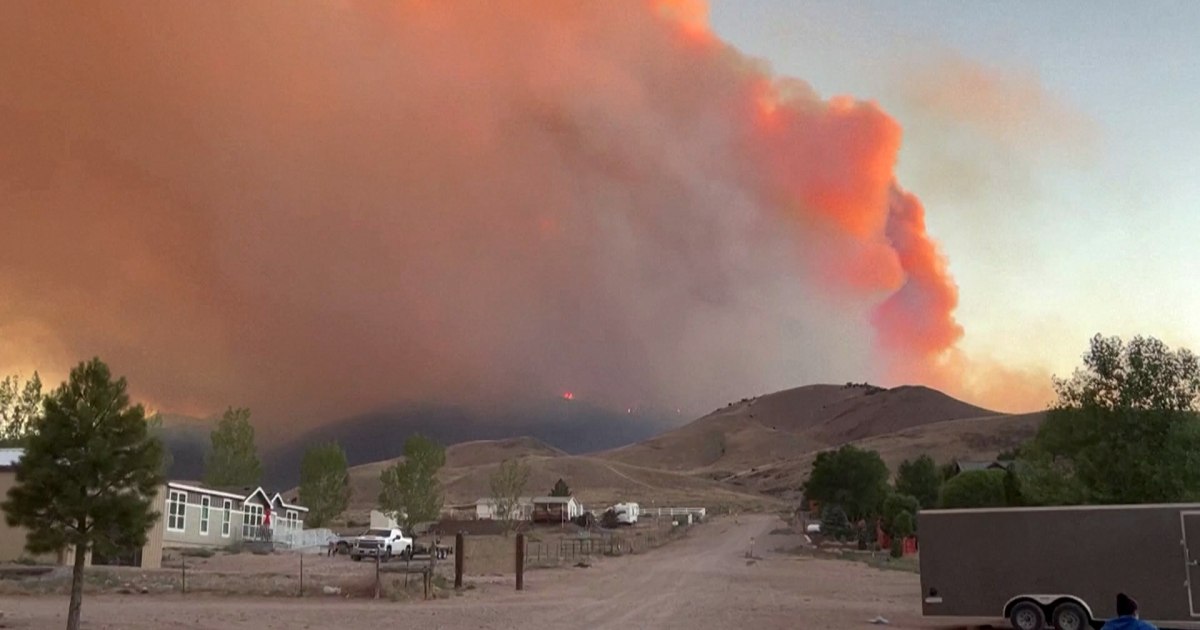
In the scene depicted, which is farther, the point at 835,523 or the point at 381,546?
the point at 835,523

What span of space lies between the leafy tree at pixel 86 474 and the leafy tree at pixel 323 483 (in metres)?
80.7

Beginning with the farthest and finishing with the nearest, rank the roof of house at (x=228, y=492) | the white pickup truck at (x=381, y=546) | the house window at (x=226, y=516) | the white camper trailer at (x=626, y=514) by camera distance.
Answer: the white camper trailer at (x=626, y=514)
the house window at (x=226, y=516)
the roof of house at (x=228, y=492)
the white pickup truck at (x=381, y=546)

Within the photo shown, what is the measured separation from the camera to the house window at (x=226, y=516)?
62375mm

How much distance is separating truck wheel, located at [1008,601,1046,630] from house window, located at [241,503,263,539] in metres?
55.9

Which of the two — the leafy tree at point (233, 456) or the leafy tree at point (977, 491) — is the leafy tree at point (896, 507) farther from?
the leafy tree at point (233, 456)

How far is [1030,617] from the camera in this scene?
21438 mm


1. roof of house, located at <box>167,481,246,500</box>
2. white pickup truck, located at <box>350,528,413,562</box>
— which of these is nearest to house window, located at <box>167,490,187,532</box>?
roof of house, located at <box>167,481,246,500</box>

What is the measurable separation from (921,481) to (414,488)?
44.6 m

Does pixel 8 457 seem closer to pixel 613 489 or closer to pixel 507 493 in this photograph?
pixel 507 493

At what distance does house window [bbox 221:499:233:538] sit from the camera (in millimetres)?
62375

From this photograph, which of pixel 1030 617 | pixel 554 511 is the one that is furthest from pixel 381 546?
pixel 554 511

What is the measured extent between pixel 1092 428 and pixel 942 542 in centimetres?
1364

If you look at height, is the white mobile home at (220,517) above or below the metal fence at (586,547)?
above

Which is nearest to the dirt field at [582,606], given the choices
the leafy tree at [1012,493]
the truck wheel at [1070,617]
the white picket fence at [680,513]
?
the truck wheel at [1070,617]
